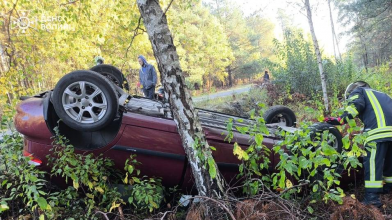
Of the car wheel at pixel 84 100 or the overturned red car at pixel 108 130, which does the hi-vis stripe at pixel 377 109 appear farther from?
the car wheel at pixel 84 100

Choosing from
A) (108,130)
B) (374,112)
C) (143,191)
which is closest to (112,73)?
(108,130)

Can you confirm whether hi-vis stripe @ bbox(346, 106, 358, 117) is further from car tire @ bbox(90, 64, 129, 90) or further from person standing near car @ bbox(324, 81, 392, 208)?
car tire @ bbox(90, 64, 129, 90)

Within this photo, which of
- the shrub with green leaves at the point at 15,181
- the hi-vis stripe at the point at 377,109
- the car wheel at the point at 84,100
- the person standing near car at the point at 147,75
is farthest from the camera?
the person standing near car at the point at 147,75

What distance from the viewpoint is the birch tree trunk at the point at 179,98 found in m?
2.21

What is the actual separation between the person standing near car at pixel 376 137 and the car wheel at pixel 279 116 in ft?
4.44

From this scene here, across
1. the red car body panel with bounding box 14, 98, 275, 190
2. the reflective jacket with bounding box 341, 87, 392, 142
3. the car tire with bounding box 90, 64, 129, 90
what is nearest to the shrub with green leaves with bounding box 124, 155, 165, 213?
the red car body panel with bounding box 14, 98, 275, 190

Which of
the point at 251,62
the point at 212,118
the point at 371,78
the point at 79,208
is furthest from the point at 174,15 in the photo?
the point at 251,62

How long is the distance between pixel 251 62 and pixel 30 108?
25.8 m

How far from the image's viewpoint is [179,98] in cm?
228

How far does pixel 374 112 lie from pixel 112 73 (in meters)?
3.68

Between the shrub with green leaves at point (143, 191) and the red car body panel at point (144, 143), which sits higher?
the red car body panel at point (144, 143)

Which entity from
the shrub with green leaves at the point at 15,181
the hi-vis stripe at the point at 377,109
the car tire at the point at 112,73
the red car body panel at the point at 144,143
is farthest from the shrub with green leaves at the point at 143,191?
the hi-vis stripe at the point at 377,109

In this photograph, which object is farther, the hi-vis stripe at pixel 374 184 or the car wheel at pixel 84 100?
the hi-vis stripe at pixel 374 184

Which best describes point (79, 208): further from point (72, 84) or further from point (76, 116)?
point (72, 84)
